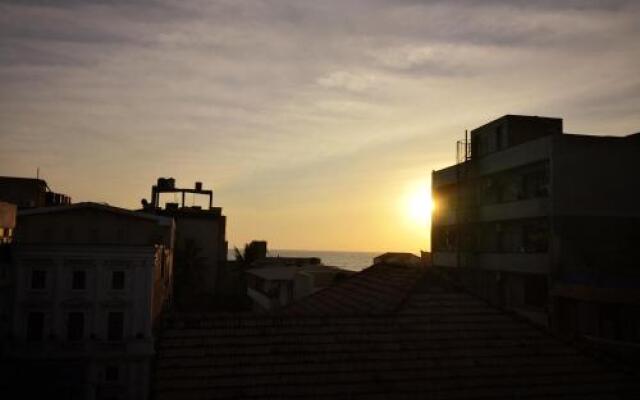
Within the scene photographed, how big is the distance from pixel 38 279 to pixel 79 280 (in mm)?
2453

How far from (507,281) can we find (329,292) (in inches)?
803

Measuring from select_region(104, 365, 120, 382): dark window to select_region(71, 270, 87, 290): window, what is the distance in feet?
17.7

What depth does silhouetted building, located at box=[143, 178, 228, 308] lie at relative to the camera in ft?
198

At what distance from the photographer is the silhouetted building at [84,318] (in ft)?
110

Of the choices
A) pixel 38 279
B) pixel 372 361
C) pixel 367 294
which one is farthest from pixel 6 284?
pixel 372 361

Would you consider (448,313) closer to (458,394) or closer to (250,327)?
(458,394)

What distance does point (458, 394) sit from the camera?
12734 millimetres

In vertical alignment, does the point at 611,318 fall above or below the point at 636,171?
below

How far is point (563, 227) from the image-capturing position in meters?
33.4

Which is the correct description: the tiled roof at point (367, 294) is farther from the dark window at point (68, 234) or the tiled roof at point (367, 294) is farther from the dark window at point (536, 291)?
the dark window at point (68, 234)

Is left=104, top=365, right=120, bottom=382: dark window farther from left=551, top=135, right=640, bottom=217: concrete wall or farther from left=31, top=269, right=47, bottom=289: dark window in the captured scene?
left=551, top=135, right=640, bottom=217: concrete wall

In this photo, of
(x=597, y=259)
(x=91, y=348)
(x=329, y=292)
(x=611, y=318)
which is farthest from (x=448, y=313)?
(x=91, y=348)

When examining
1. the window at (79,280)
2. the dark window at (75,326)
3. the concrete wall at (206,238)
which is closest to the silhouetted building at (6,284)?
the dark window at (75,326)

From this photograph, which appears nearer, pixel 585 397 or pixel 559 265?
pixel 585 397
